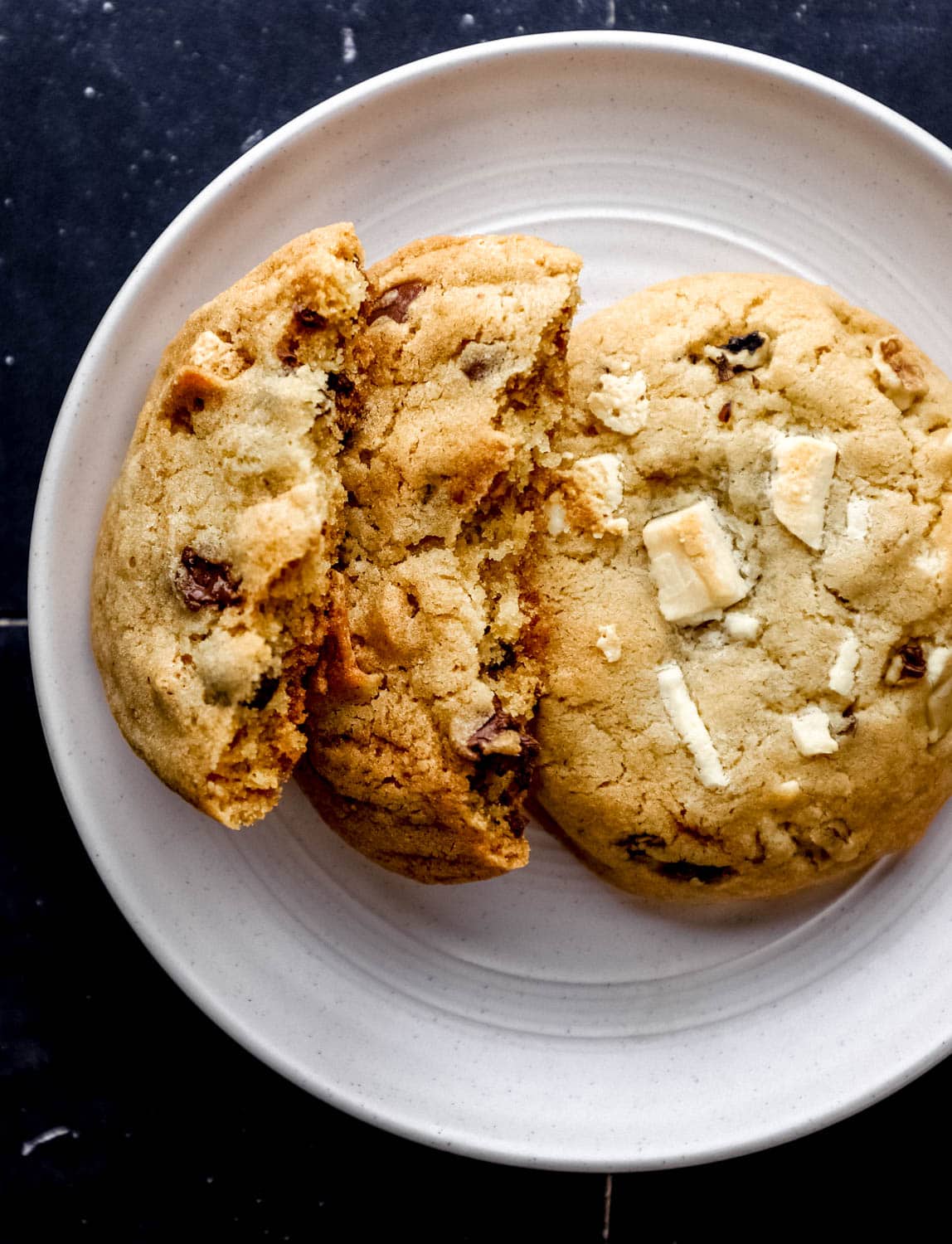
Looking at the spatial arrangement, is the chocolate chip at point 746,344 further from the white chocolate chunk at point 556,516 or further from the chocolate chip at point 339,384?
the chocolate chip at point 339,384

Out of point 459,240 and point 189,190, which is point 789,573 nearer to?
point 459,240

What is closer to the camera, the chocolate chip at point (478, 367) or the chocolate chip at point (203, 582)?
the chocolate chip at point (203, 582)

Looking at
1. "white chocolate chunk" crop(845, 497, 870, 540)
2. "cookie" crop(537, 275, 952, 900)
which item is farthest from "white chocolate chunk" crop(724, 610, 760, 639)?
"white chocolate chunk" crop(845, 497, 870, 540)

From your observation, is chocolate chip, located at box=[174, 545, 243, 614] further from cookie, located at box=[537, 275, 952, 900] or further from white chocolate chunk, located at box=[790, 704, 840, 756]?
white chocolate chunk, located at box=[790, 704, 840, 756]

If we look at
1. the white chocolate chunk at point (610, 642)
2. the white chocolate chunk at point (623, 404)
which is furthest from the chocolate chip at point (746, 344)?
the white chocolate chunk at point (610, 642)

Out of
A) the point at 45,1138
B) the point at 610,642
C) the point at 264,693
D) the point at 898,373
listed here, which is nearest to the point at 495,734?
the point at 610,642

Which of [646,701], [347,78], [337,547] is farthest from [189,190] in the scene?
[646,701]
